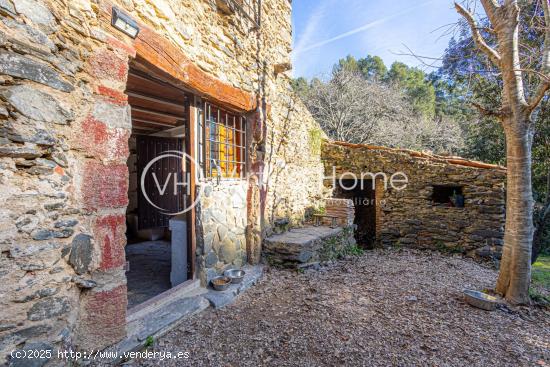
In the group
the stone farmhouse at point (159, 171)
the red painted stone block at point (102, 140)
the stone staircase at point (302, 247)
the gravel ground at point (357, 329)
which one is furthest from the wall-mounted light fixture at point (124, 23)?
the stone staircase at point (302, 247)

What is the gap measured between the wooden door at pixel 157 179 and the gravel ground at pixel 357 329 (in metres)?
3.31

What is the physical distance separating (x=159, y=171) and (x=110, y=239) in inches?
172

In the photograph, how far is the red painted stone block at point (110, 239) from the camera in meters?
1.84

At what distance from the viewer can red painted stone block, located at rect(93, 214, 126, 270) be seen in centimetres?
184

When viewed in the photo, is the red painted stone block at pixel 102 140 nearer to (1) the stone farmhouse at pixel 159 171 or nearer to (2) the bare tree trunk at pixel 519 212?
(1) the stone farmhouse at pixel 159 171

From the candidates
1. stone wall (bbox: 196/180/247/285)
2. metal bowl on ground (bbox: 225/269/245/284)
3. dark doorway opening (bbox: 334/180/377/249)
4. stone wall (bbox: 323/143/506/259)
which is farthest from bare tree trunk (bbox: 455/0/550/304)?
dark doorway opening (bbox: 334/180/377/249)

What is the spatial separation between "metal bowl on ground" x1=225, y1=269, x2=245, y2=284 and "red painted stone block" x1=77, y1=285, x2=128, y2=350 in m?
1.42

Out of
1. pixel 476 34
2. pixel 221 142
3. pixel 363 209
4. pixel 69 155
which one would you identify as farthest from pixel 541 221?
pixel 69 155

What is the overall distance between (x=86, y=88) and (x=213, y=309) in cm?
233

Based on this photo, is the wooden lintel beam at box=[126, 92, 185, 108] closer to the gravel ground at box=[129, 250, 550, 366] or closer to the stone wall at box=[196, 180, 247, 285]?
the stone wall at box=[196, 180, 247, 285]

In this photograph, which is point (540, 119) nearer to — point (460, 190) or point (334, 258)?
point (460, 190)

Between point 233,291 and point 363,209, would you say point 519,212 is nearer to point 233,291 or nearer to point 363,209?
point 233,291

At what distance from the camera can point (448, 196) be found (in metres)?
6.44

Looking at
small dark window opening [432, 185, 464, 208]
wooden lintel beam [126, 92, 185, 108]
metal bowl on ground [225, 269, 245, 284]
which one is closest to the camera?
metal bowl on ground [225, 269, 245, 284]
